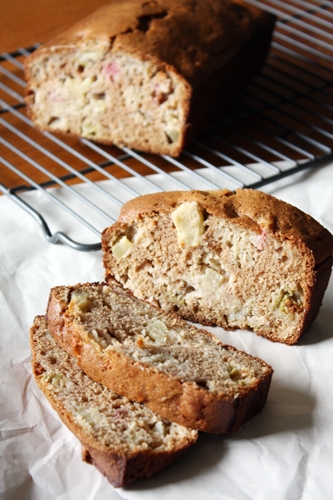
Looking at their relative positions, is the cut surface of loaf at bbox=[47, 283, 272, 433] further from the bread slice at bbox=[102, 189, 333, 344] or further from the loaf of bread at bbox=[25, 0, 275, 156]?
the loaf of bread at bbox=[25, 0, 275, 156]

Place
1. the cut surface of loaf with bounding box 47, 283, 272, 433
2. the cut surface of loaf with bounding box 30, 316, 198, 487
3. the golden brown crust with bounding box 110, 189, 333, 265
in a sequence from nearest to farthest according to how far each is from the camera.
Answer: the cut surface of loaf with bounding box 30, 316, 198, 487
the cut surface of loaf with bounding box 47, 283, 272, 433
the golden brown crust with bounding box 110, 189, 333, 265

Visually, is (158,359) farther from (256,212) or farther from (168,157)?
(168,157)

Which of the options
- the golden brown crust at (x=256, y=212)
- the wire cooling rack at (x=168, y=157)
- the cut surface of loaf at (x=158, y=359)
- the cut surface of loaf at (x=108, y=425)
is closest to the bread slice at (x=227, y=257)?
the golden brown crust at (x=256, y=212)

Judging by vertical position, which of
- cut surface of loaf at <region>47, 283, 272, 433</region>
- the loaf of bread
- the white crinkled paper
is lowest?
the white crinkled paper

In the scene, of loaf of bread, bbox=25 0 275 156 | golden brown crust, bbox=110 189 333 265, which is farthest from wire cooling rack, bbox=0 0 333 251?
golden brown crust, bbox=110 189 333 265

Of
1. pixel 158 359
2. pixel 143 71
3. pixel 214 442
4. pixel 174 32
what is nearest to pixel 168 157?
pixel 143 71

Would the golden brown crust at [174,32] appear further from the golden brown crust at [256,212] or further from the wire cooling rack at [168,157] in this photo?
the golden brown crust at [256,212]
